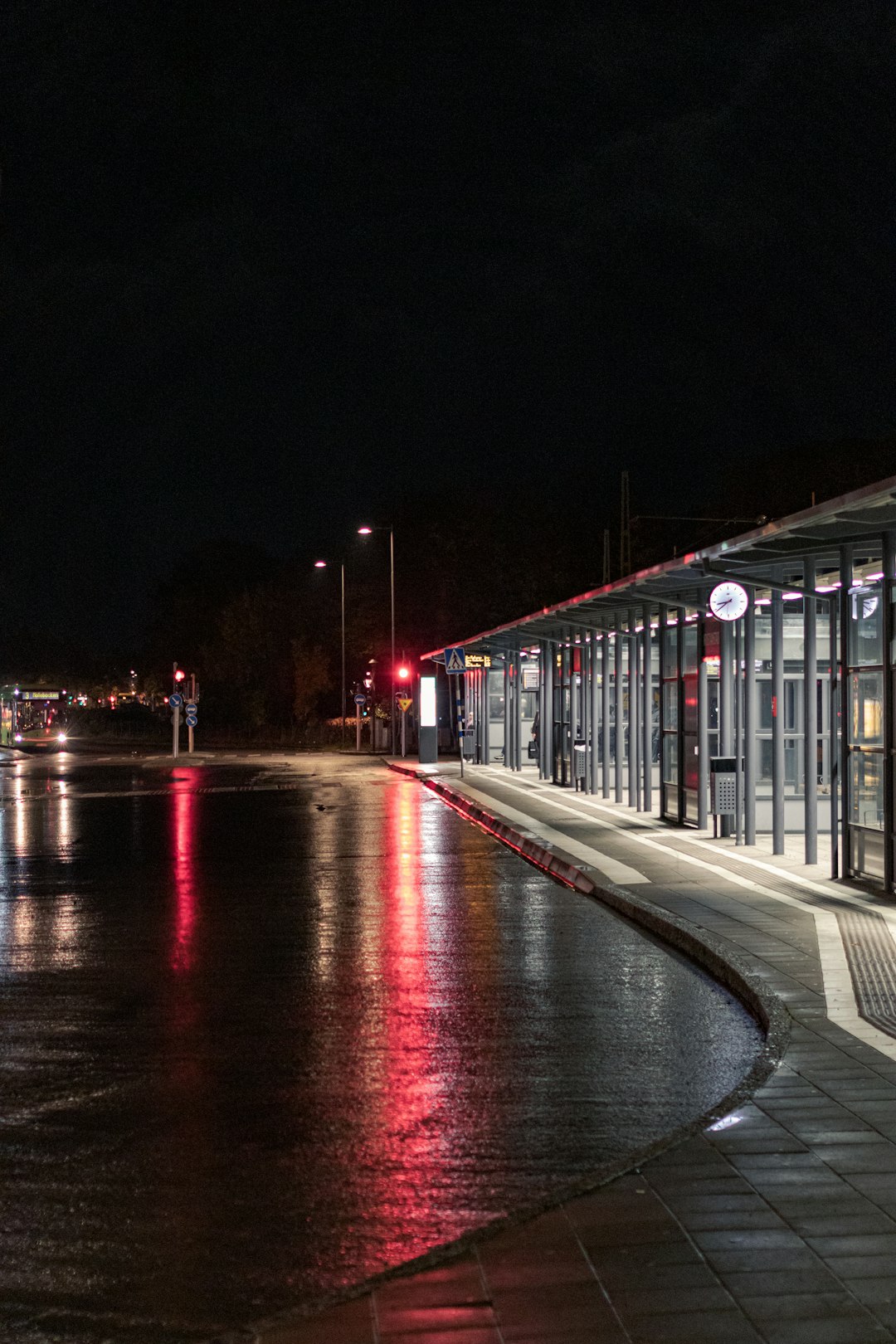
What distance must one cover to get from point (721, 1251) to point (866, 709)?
10.0 meters

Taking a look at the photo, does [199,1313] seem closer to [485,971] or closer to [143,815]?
[485,971]

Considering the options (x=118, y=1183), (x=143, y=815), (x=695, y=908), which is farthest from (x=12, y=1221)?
(x=143, y=815)

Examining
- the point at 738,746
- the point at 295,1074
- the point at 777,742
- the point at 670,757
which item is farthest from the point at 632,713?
the point at 295,1074

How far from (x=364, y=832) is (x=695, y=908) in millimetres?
10406

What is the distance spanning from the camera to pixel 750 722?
18.2m

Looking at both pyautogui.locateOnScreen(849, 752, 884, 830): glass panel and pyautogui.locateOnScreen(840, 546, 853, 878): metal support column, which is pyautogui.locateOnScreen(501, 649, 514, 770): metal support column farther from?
pyautogui.locateOnScreen(849, 752, 884, 830): glass panel

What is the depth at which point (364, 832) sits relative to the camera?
74.1 feet

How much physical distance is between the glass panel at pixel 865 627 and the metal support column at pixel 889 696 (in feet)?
0.62

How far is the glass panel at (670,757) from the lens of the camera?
872 inches

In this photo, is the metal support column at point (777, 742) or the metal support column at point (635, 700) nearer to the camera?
the metal support column at point (777, 742)

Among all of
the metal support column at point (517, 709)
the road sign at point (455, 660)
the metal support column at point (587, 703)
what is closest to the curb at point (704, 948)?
the metal support column at point (587, 703)

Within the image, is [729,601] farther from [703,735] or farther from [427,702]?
[427,702]

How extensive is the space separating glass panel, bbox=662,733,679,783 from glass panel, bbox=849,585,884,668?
781cm

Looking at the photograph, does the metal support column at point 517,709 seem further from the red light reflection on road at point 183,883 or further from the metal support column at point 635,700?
the metal support column at point 635,700
